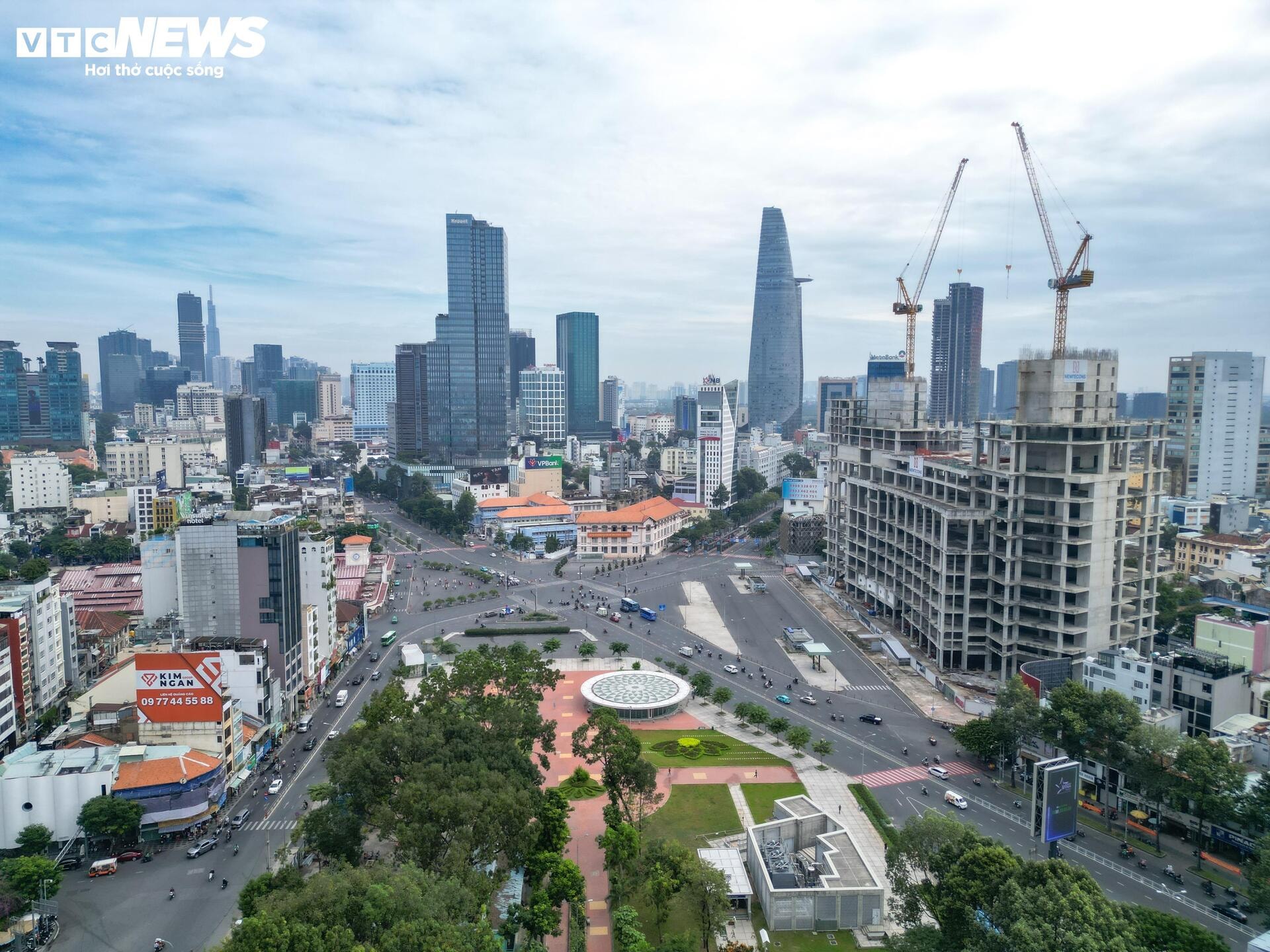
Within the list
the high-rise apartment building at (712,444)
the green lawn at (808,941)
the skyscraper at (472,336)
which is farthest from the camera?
the skyscraper at (472,336)

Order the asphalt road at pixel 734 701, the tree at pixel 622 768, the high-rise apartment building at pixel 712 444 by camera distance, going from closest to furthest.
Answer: the asphalt road at pixel 734 701
the tree at pixel 622 768
the high-rise apartment building at pixel 712 444

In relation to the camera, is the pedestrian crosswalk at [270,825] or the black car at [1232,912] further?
the pedestrian crosswalk at [270,825]

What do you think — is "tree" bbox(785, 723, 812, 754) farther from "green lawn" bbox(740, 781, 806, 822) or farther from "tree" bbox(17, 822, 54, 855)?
"tree" bbox(17, 822, 54, 855)

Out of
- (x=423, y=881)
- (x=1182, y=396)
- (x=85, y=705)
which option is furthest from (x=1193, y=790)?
(x=1182, y=396)

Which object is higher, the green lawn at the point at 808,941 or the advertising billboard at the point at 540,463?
the advertising billboard at the point at 540,463

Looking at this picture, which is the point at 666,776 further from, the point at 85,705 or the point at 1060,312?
the point at 1060,312

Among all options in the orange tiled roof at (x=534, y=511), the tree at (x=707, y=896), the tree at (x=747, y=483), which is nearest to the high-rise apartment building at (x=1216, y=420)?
the tree at (x=747, y=483)

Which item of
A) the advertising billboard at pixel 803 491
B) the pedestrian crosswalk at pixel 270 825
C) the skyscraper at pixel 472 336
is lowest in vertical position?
the pedestrian crosswalk at pixel 270 825

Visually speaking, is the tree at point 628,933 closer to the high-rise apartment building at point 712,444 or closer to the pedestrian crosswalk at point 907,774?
the pedestrian crosswalk at point 907,774
